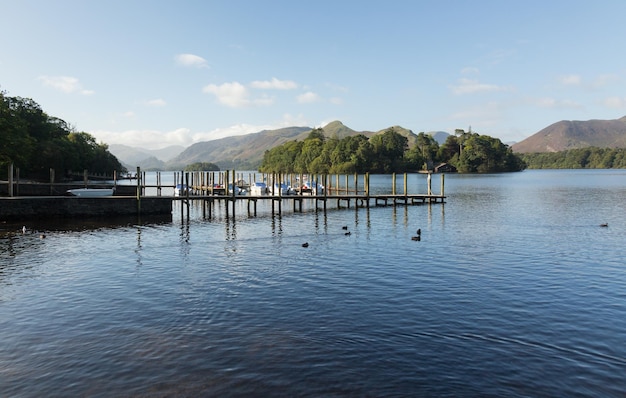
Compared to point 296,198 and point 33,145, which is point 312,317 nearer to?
point 296,198

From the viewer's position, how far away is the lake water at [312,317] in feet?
38.4

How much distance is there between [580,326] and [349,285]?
9.56m

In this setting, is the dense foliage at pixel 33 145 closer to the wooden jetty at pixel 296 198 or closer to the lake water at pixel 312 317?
the wooden jetty at pixel 296 198

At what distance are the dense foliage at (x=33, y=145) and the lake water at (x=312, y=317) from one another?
1524 inches

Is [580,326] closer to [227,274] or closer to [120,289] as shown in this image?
[227,274]

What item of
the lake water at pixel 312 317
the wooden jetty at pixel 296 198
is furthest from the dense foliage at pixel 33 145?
the lake water at pixel 312 317

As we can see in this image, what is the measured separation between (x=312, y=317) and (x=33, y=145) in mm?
87129

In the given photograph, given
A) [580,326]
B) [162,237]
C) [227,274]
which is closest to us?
[580,326]

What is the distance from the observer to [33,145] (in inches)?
3290

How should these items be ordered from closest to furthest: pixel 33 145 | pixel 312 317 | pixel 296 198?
pixel 312 317 → pixel 296 198 → pixel 33 145

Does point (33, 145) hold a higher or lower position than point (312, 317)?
higher

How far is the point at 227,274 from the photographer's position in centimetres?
2336

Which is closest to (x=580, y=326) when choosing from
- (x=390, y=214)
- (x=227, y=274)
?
(x=227, y=274)

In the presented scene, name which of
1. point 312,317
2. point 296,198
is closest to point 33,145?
point 296,198
